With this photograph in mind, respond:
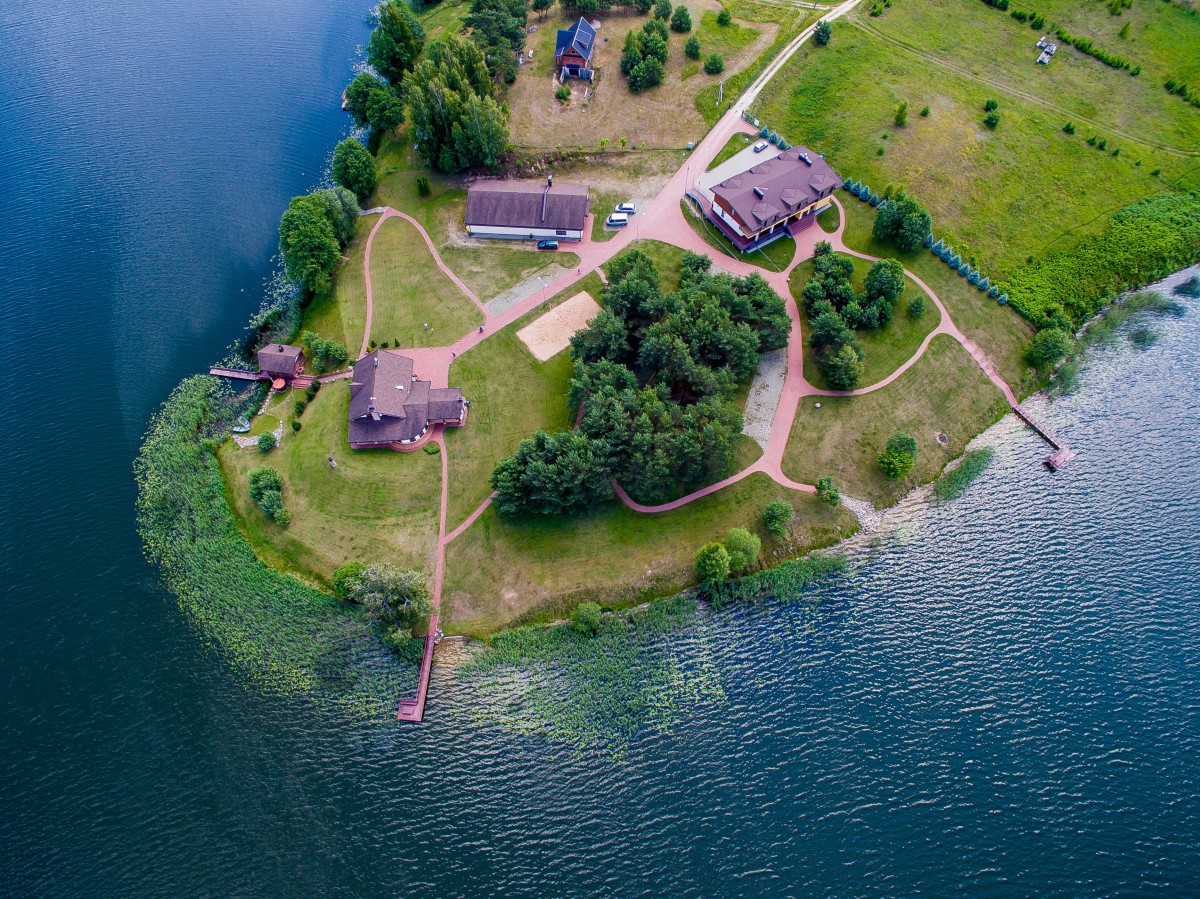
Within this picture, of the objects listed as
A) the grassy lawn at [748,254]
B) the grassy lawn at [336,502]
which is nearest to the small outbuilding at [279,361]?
the grassy lawn at [336,502]

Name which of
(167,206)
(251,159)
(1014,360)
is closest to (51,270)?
(167,206)

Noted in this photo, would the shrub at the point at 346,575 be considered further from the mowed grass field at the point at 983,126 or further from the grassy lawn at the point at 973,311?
the mowed grass field at the point at 983,126

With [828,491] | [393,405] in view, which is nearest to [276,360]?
[393,405]

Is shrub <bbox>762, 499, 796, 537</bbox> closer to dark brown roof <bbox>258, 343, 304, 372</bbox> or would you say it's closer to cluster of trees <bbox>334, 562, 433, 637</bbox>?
cluster of trees <bbox>334, 562, 433, 637</bbox>

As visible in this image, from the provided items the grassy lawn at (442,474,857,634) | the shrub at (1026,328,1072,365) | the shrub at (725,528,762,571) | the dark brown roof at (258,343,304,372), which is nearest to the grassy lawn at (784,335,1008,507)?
the grassy lawn at (442,474,857,634)

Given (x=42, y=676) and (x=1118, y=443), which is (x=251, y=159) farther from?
(x=1118, y=443)

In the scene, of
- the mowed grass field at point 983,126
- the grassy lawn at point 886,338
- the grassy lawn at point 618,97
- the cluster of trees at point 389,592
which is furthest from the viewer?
the grassy lawn at point 618,97

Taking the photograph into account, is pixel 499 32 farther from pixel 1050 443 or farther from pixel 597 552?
pixel 1050 443
